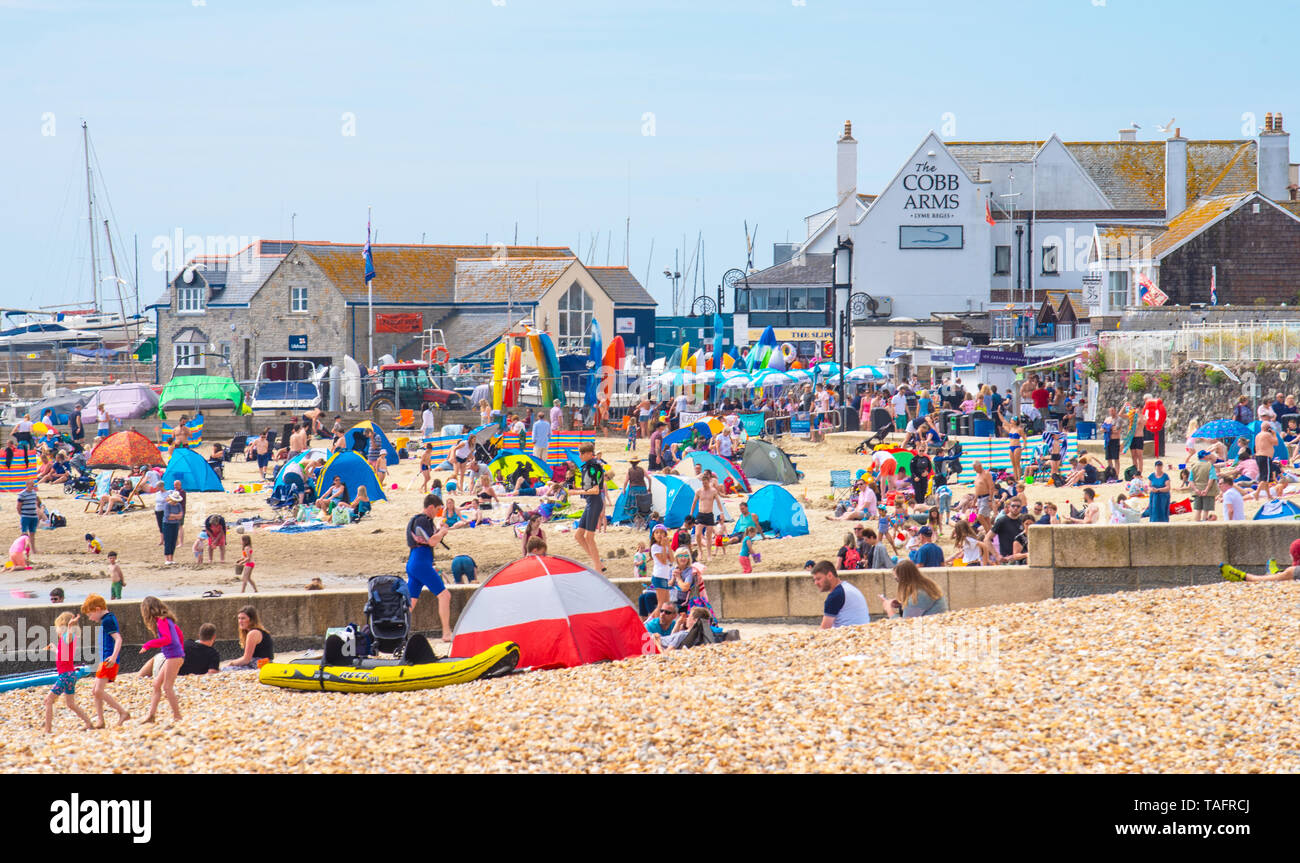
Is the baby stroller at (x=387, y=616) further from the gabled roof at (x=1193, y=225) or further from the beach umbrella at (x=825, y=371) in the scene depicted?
the gabled roof at (x=1193, y=225)

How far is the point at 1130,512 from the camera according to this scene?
16203 mm

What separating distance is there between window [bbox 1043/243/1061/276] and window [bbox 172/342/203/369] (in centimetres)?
3292

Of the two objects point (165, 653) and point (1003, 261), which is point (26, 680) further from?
point (1003, 261)

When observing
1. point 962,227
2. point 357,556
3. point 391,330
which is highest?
point 962,227

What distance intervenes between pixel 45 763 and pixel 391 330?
4675cm

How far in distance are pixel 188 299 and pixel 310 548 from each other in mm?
37869

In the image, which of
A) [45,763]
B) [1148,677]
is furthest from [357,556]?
[1148,677]

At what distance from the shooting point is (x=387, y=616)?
11.7m

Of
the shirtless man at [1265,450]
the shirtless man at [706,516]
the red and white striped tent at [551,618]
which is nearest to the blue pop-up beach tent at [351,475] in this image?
the shirtless man at [706,516]

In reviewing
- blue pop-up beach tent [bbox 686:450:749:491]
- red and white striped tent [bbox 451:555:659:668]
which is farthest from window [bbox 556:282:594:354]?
red and white striped tent [bbox 451:555:659:668]

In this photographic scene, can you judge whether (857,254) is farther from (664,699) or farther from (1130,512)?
(664,699)

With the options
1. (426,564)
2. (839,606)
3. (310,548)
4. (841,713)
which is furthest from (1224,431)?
(841,713)

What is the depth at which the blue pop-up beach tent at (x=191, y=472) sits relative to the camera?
24984mm
